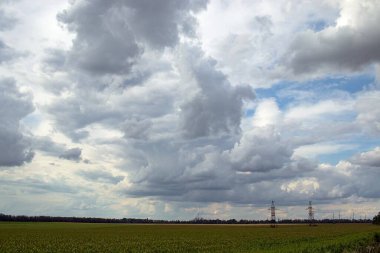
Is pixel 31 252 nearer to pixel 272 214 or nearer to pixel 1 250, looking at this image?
pixel 1 250

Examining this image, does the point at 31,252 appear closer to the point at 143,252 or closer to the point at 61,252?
the point at 61,252

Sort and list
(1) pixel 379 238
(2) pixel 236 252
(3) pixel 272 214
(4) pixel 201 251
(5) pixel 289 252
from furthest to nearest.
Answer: (3) pixel 272 214 < (1) pixel 379 238 < (4) pixel 201 251 < (2) pixel 236 252 < (5) pixel 289 252

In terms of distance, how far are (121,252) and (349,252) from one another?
2387 cm

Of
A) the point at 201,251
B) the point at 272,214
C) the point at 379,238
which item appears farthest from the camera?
the point at 272,214

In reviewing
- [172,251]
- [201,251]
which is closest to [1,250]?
[172,251]

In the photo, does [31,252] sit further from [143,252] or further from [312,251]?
[312,251]

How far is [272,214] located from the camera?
188m

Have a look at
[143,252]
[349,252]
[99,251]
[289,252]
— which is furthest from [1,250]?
[349,252]

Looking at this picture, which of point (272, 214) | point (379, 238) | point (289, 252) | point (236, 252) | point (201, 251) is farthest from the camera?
point (272, 214)

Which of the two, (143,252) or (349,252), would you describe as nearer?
(349,252)

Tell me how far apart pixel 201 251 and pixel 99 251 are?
11630mm

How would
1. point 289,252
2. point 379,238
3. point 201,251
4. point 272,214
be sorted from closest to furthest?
point 289,252
point 201,251
point 379,238
point 272,214

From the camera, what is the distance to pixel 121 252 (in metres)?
50.0

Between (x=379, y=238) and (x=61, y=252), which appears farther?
(x=379, y=238)
